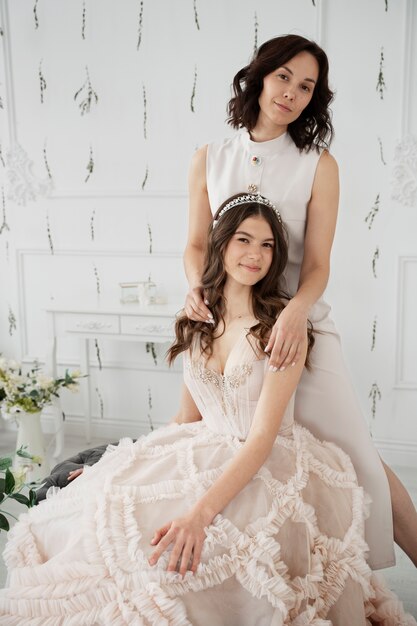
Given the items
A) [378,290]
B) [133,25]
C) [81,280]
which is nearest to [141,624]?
[378,290]

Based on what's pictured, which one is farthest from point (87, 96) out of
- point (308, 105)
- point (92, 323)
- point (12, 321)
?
point (308, 105)

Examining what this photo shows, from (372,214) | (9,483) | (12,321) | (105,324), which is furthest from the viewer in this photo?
(12,321)

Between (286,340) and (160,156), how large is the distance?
83.7 inches

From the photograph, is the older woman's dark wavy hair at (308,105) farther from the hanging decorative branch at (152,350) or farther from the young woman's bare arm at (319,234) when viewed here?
the hanging decorative branch at (152,350)

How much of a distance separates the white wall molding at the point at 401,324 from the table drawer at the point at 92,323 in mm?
1471

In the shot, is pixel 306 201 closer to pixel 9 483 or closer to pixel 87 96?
pixel 9 483

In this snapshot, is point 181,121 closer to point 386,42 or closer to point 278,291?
point 386,42

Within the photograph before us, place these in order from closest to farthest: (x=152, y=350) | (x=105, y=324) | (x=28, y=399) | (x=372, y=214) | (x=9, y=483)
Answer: (x=9, y=483)
(x=28, y=399)
(x=372, y=214)
(x=105, y=324)
(x=152, y=350)

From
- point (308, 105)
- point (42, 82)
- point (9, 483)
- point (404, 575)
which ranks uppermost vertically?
point (42, 82)

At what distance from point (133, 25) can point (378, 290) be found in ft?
6.27

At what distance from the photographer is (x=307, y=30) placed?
10.2ft

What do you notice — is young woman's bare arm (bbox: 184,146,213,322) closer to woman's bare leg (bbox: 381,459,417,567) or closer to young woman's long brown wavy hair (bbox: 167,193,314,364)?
young woman's long brown wavy hair (bbox: 167,193,314,364)

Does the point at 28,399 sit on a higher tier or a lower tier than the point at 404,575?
higher

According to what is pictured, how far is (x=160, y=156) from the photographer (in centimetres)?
345
